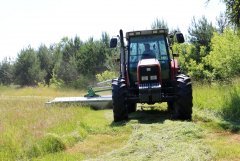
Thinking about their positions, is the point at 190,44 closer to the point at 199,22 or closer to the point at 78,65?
the point at 199,22

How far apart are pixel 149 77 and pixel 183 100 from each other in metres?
1.20

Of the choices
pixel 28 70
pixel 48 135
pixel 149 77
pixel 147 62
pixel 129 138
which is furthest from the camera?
pixel 28 70

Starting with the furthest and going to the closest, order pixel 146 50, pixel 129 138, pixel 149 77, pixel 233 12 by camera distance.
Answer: pixel 233 12 < pixel 146 50 < pixel 149 77 < pixel 129 138

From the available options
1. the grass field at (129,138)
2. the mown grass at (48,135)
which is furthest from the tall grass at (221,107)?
the mown grass at (48,135)

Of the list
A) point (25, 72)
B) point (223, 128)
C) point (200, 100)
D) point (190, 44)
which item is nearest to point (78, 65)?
point (25, 72)

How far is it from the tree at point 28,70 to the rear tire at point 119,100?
43.7 m

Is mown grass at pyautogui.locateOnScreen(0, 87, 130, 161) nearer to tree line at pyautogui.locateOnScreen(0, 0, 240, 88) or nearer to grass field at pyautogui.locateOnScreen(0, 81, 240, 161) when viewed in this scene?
grass field at pyautogui.locateOnScreen(0, 81, 240, 161)

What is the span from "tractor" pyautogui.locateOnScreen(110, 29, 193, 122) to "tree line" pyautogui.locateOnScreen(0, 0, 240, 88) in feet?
53.9

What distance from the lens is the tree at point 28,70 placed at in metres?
53.5

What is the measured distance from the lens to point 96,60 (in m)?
48.9

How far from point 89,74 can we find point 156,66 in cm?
3758

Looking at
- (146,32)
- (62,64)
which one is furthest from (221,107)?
(62,64)

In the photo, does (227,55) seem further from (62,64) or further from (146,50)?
(62,64)

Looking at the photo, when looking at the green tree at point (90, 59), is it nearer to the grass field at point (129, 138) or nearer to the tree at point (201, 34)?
the tree at point (201, 34)
